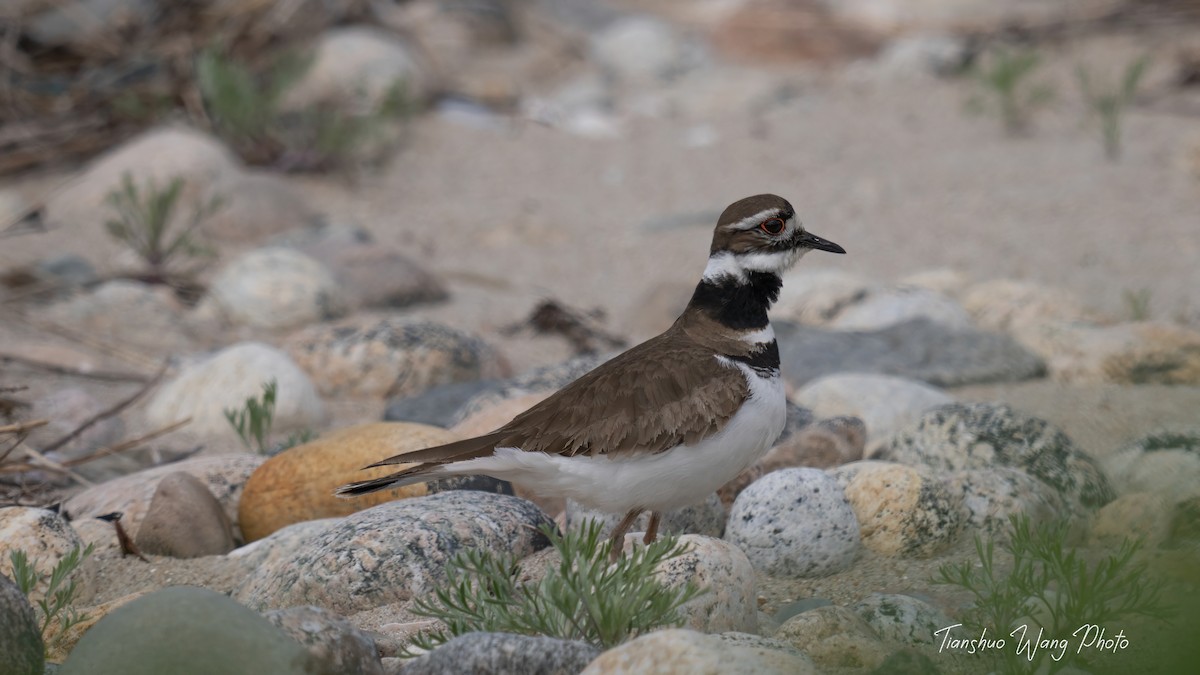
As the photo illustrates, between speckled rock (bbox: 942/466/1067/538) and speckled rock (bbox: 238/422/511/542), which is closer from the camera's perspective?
speckled rock (bbox: 942/466/1067/538)

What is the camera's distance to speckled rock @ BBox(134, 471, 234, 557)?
4.21 metres

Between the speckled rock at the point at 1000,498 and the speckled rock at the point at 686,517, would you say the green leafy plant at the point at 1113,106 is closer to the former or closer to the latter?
the speckled rock at the point at 1000,498

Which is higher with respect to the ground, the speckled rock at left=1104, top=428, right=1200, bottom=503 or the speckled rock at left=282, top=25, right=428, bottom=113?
the speckled rock at left=282, top=25, right=428, bottom=113

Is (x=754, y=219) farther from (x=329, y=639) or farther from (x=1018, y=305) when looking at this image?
(x=1018, y=305)

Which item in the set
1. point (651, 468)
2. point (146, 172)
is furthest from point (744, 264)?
point (146, 172)

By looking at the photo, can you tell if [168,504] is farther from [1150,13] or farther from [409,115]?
[1150,13]

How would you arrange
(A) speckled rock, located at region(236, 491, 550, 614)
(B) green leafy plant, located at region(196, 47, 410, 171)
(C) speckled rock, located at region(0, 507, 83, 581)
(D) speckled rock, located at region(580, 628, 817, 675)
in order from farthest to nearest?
(B) green leafy plant, located at region(196, 47, 410, 171) < (C) speckled rock, located at region(0, 507, 83, 581) < (A) speckled rock, located at region(236, 491, 550, 614) < (D) speckled rock, located at region(580, 628, 817, 675)

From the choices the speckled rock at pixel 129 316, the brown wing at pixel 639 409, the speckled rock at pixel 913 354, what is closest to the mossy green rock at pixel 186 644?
the brown wing at pixel 639 409

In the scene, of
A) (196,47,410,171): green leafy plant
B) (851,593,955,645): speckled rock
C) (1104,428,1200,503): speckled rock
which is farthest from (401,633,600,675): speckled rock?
(196,47,410,171): green leafy plant

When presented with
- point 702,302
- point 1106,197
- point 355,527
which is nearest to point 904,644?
point 702,302

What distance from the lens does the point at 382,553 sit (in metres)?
3.70

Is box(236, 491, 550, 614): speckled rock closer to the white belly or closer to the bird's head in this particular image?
the white belly

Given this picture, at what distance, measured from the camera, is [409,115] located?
991 centimetres

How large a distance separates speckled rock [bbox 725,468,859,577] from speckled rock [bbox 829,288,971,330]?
261cm
